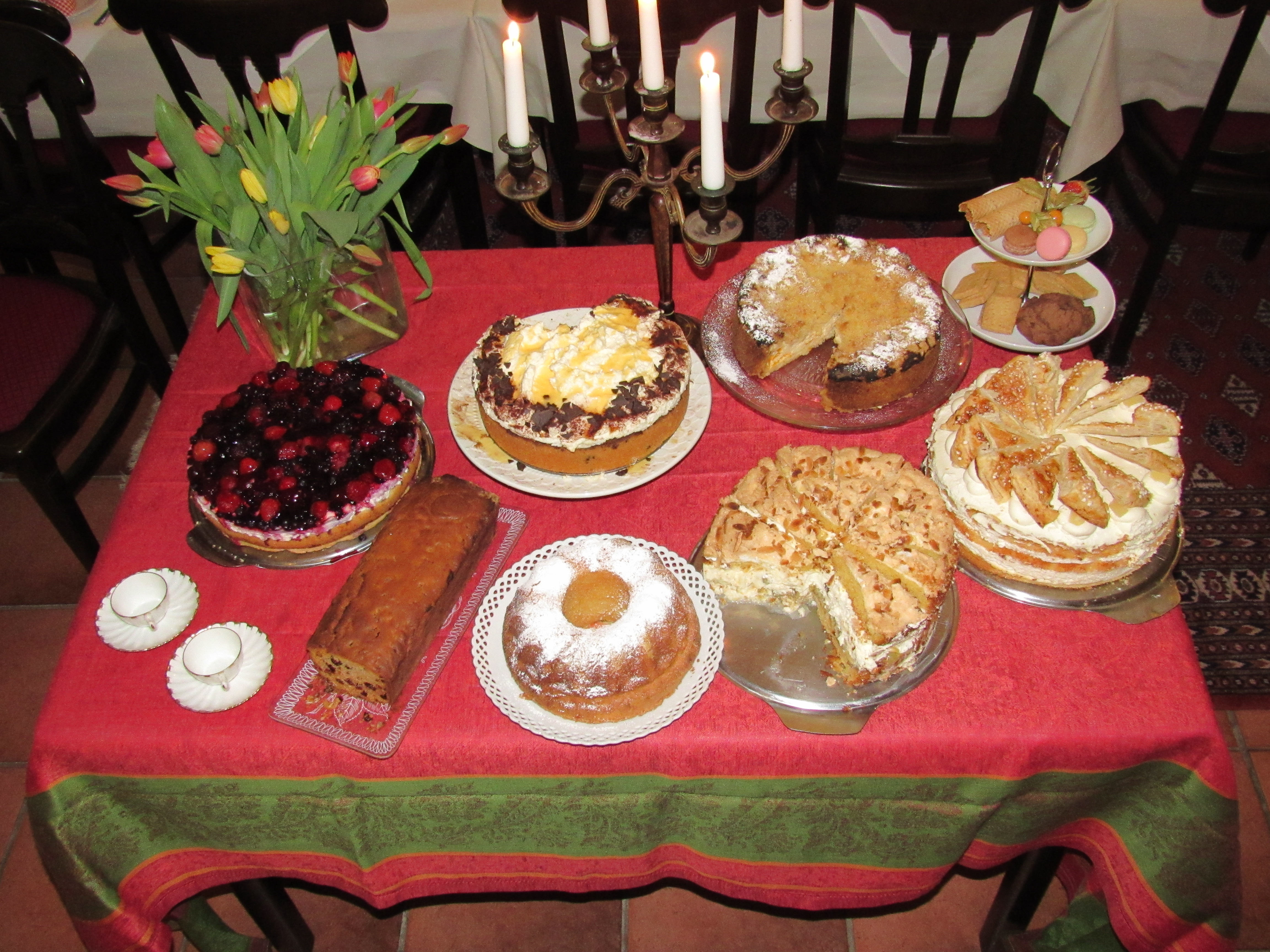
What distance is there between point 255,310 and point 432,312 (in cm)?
42

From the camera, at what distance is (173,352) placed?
12.2 feet

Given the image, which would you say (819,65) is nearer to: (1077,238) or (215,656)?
(1077,238)

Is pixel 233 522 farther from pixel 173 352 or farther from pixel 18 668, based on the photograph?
pixel 173 352

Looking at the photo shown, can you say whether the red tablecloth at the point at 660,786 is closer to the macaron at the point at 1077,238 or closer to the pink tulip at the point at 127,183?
the pink tulip at the point at 127,183

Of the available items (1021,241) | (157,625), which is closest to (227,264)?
(157,625)

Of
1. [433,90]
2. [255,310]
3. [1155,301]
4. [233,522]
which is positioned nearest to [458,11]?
[433,90]

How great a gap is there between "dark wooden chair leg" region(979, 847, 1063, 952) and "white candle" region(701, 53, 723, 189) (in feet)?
4.71

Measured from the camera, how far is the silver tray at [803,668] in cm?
152

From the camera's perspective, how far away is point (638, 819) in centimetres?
163

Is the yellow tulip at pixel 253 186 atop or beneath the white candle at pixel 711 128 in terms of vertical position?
beneath

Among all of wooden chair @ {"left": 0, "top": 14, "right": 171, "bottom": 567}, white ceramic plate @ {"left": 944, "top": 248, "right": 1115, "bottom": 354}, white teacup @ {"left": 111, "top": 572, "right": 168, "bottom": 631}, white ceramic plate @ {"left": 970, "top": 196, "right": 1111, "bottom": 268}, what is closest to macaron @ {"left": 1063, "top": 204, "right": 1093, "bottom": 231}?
white ceramic plate @ {"left": 970, "top": 196, "right": 1111, "bottom": 268}

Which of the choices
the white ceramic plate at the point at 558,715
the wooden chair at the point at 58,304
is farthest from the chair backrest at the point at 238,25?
the white ceramic plate at the point at 558,715

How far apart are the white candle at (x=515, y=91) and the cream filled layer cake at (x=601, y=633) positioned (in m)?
0.72

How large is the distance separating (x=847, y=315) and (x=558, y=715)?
1054mm
